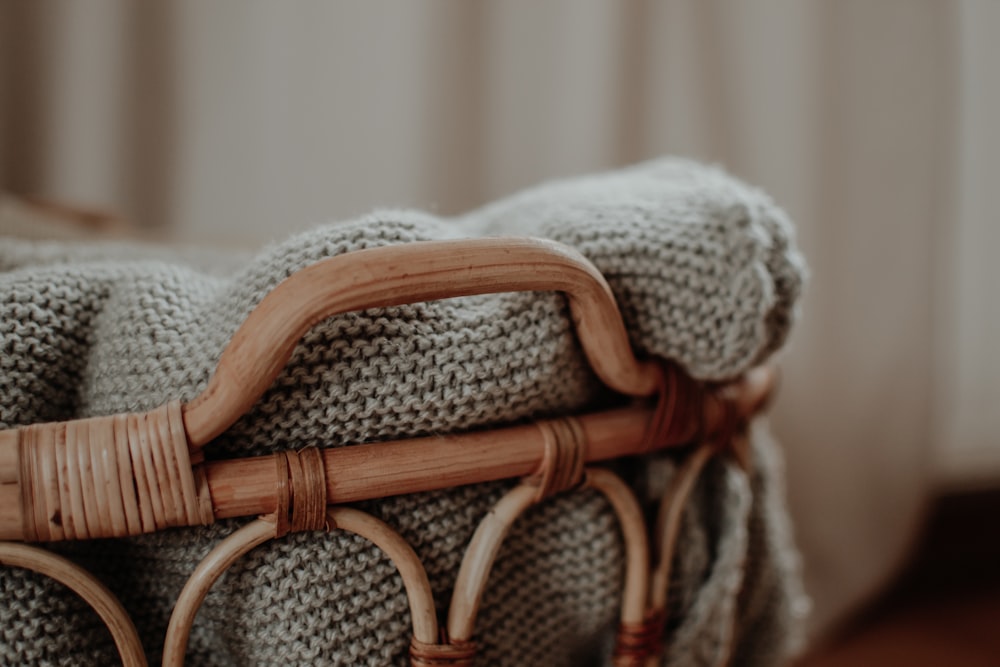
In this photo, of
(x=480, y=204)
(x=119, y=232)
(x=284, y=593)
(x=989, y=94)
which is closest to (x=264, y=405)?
(x=284, y=593)

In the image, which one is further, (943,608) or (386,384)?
(943,608)

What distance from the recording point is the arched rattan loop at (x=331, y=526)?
37cm

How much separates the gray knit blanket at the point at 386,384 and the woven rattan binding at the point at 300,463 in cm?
2

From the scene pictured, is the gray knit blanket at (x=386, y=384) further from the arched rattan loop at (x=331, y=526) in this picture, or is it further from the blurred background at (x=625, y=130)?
the blurred background at (x=625, y=130)

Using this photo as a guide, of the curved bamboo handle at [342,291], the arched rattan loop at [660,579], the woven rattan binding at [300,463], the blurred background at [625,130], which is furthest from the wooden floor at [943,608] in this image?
the curved bamboo handle at [342,291]

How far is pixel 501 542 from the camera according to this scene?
0.43 m

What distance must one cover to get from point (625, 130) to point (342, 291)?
1.09 m

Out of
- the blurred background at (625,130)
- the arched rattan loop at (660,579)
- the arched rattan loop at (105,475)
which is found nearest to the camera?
the arched rattan loop at (105,475)

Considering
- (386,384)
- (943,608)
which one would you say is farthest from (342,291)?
(943,608)

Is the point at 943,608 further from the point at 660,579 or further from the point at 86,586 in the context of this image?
the point at 86,586

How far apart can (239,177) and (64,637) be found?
3.35 feet

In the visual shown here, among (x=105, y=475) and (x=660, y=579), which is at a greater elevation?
(x=105, y=475)

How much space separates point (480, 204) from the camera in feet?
4.39

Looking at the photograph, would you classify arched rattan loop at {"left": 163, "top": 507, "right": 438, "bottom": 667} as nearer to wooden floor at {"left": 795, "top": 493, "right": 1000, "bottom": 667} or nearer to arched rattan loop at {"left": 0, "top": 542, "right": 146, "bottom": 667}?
arched rattan loop at {"left": 0, "top": 542, "right": 146, "bottom": 667}
